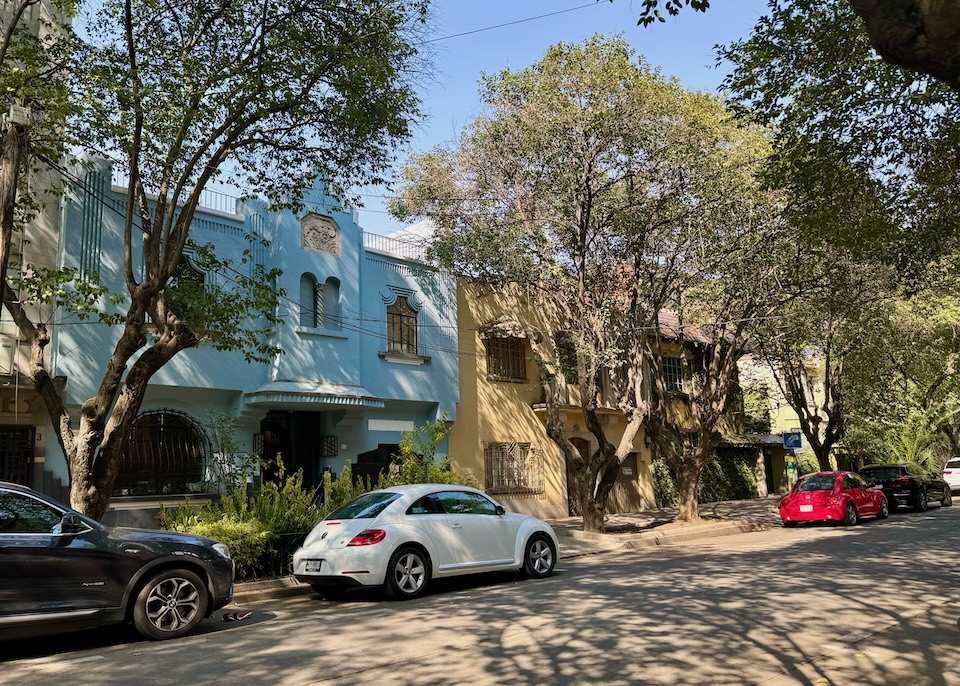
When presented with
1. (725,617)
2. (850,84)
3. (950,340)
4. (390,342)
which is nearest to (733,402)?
(950,340)

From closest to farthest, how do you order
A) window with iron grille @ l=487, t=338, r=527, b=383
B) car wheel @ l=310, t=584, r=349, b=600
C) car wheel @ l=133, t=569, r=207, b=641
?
car wheel @ l=133, t=569, r=207, b=641
car wheel @ l=310, t=584, r=349, b=600
window with iron grille @ l=487, t=338, r=527, b=383

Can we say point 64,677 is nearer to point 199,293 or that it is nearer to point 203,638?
point 203,638

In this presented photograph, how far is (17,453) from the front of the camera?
14.9 metres

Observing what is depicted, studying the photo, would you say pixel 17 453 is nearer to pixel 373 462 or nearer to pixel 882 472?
pixel 373 462

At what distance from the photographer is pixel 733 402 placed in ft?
111

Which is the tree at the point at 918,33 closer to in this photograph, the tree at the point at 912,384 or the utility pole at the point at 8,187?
the utility pole at the point at 8,187

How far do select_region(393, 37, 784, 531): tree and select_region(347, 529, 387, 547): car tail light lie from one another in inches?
338

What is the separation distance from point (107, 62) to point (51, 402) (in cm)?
533

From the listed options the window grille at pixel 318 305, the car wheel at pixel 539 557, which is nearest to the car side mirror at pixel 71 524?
the car wheel at pixel 539 557

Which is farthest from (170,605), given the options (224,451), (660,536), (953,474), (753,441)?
(953,474)

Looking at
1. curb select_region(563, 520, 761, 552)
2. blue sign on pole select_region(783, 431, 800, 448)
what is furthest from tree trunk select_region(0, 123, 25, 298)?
blue sign on pole select_region(783, 431, 800, 448)

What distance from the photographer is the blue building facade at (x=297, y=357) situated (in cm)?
1584

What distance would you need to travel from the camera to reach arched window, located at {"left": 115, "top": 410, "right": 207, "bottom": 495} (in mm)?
16125

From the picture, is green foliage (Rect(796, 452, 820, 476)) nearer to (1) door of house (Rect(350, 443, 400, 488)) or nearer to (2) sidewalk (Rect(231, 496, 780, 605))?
(2) sidewalk (Rect(231, 496, 780, 605))
